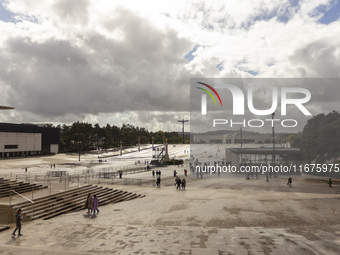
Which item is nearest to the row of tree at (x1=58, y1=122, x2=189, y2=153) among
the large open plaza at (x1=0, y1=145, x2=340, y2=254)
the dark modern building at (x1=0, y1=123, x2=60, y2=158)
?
the dark modern building at (x1=0, y1=123, x2=60, y2=158)

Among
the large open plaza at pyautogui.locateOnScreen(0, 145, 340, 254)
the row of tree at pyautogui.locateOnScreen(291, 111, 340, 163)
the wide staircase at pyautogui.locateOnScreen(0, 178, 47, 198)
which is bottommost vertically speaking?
the large open plaza at pyautogui.locateOnScreen(0, 145, 340, 254)

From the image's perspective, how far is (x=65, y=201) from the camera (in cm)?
1945

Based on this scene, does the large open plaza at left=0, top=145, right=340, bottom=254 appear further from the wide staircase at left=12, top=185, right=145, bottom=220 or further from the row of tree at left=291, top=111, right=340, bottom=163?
the row of tree at left=291, top=111, right=340, bottom=163

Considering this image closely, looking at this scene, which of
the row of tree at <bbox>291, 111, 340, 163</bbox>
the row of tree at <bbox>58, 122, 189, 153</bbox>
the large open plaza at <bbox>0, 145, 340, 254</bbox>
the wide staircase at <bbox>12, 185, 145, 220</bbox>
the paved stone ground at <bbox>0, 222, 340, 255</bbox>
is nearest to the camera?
the paved stone ground at <bbox>0, 222, 340, 255</bbox>

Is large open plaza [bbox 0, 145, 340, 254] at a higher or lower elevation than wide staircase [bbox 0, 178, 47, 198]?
lower

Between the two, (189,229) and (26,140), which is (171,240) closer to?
(189,229)

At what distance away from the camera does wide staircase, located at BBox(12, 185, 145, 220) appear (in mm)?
16652

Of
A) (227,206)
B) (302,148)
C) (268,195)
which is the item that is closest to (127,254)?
(227,206)

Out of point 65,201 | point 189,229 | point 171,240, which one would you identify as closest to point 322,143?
point 189,229

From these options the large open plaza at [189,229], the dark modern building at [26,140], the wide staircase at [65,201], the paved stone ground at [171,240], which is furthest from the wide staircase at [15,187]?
the dark modern building at [26,140]

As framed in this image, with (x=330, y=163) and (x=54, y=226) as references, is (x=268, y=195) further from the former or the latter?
(x=330, y=163)

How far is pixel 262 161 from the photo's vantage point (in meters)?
48.3

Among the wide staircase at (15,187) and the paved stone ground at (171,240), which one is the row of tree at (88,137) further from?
the paved stone ground at (171,240)

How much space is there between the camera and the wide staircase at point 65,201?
54.6ft
